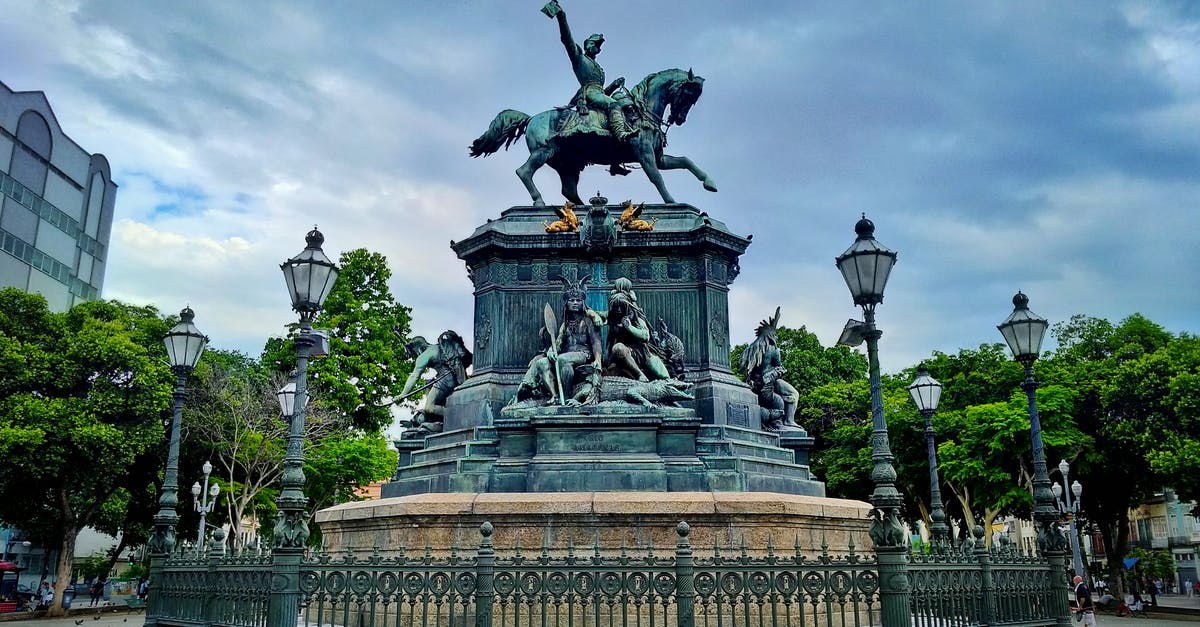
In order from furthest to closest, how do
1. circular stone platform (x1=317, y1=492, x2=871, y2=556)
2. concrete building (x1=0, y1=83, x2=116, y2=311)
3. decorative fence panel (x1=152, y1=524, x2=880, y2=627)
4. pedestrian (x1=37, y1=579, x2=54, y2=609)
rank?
1. concrete building (x1=0, y1=83, x2=116, y2=311)
2. pedestrian (x1=37, y1=579, x2=54, y2=609)
3. circular stone platform (x1=317, y1=492, x2=871, y2=556)
4. decorative fence panel (x1=152, y1=524, x2=880, y2=627)

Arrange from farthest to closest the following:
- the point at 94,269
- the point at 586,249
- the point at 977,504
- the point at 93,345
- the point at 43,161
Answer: the point at 94,269 → the point at 43,161 → the point at 977,504 → the point at 93,345 → the point at 586,249

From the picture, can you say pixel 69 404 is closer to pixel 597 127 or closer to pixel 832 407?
pixel 597 127

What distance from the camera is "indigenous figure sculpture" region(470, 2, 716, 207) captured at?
1803cm

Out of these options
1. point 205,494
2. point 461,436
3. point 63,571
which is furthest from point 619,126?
point 63,571

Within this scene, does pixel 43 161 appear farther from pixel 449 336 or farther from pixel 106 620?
pixel 449 336

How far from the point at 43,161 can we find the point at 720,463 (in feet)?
161

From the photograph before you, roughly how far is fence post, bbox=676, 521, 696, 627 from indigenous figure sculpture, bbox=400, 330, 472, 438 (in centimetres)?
888

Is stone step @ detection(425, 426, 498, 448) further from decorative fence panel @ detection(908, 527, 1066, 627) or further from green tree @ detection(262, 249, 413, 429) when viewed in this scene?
green tree @ detection(262, 249, 413, 429)

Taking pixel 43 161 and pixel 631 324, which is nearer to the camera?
pixel 631 324

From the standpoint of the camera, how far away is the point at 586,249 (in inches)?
662

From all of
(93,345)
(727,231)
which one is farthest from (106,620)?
(727,231)

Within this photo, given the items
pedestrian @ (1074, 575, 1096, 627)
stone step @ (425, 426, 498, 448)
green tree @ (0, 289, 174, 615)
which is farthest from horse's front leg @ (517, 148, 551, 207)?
green tree @ (0, 289, 174, 615)

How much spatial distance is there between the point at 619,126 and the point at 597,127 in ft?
1.59

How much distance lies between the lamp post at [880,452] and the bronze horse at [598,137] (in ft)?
27.0
